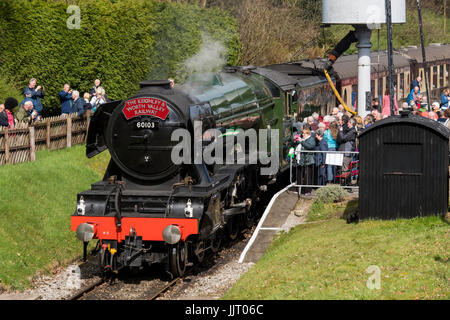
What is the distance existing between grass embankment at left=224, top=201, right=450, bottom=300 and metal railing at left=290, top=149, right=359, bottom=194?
3161 mm

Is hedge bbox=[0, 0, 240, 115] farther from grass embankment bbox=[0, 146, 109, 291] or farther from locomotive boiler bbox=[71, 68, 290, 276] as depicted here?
locomotive boiler bbox=[71, 68, 290, 276]

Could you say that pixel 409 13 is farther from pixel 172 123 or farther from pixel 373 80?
pixel 172 123

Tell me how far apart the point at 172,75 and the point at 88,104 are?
321 centimetres

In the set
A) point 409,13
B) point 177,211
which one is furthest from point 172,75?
point 409,13

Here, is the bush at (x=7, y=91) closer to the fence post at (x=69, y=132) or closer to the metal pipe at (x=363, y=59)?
the fence post at (x=69, y=132)

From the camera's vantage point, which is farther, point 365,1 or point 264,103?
point 365,1

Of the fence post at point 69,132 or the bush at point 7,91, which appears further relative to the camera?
the bush at point 7,91

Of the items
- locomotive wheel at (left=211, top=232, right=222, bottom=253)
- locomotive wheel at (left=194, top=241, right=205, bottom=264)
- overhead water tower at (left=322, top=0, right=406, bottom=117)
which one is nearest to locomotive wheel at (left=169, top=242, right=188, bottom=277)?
locomotive wheel at (left=194, top=241, right=205, bottom=264)

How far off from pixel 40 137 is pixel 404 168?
8791mm

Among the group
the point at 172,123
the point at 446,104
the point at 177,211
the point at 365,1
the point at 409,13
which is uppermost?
the point at 409,13

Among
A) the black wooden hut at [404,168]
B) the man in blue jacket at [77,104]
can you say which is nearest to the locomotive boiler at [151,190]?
the black wooden hut at [404,168]

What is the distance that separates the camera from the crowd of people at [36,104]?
16.5 m

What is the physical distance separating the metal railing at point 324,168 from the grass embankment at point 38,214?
4.73 m

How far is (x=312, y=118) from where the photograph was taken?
18547mm
